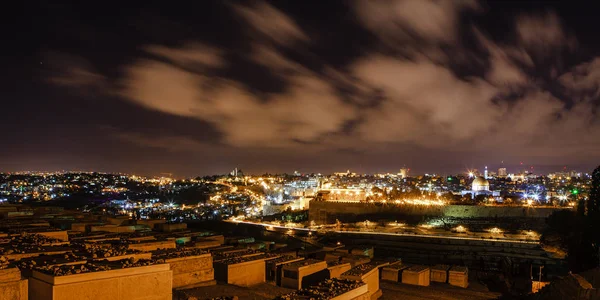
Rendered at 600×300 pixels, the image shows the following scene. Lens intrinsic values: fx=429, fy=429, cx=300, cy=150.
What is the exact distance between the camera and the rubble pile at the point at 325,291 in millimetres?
5820

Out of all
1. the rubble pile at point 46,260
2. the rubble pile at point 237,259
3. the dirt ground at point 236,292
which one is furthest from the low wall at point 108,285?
the rubble pile at point 237,259

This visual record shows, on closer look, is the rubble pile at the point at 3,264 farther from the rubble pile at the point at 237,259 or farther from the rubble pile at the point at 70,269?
the rubble pile at the point at 237,259

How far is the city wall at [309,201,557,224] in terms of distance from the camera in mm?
46300

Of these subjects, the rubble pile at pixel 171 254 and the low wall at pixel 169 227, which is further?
the low wall at pixel 169 227

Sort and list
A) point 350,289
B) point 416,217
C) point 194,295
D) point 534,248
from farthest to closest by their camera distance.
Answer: point 416,217 → point 534,248 → point 194,295 → point 350,289

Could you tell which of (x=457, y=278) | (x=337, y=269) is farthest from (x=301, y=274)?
(x=457, y=278)

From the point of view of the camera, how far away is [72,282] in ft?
17.7

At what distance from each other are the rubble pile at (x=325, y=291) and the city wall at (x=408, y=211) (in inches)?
1719

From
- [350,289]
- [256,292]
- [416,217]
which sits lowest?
[416,217]

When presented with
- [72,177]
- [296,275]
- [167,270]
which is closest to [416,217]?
[296,275]

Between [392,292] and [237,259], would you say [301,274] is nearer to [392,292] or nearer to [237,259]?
[237,259]

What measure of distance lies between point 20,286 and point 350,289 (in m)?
4.41

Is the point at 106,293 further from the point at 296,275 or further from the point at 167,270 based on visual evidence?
the point at 296,275

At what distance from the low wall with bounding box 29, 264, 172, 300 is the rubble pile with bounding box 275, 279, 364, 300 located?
178 cm
